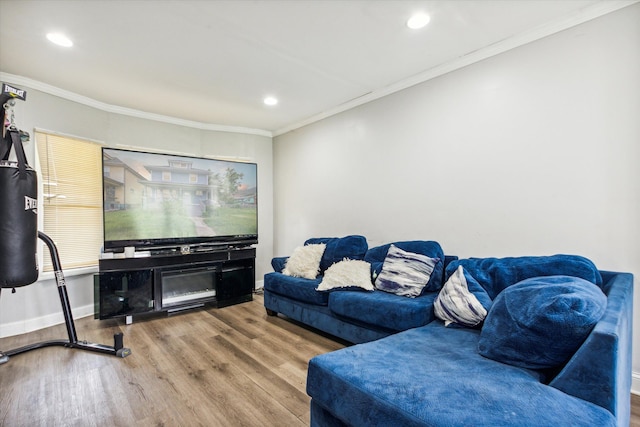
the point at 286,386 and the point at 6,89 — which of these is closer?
the point at 286,386

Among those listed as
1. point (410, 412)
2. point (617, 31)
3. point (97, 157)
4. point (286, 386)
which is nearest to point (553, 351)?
point (410, 412)

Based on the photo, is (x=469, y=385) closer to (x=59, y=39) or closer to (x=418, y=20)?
(x=418, y=20)

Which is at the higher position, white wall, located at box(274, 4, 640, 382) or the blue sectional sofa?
white wall, located at box(274, 4, 640, 382)

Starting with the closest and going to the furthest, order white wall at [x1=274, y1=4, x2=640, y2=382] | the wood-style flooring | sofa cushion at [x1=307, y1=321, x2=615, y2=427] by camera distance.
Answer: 1. sofa cushion at [x1=307, y1=321, x2=615, y2=427]
2. the wood-style flooring
3. white wall at [x1=274, y1=4, x2=640, y2=382]

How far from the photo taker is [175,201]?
4137 millimetres

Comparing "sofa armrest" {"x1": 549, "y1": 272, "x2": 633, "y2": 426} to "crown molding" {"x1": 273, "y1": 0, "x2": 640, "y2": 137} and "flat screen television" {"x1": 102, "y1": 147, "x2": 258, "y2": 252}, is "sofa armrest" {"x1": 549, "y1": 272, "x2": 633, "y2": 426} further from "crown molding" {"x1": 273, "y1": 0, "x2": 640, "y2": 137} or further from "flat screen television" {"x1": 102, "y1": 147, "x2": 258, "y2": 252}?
"flat screen television" {"x1": 102, "y1": 147, "x2": 258, "y2": 252}

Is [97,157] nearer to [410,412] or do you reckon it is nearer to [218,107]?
[218,107]

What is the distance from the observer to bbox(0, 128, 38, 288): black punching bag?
7.57 feet

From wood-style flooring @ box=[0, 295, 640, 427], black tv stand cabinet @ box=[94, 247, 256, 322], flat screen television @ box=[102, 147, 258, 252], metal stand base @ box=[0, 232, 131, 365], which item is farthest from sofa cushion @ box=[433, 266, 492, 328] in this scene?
flat screen television @ box=[102, 147, 258, 252]

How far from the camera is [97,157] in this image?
3.95m

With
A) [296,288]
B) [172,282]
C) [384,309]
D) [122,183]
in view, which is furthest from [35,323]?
[384,309]

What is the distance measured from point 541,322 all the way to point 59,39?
3.75m

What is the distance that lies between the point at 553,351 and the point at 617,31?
228cm

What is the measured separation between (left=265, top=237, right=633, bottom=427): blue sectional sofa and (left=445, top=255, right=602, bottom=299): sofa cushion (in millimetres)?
11
